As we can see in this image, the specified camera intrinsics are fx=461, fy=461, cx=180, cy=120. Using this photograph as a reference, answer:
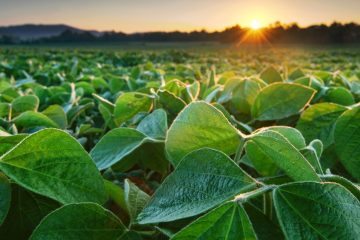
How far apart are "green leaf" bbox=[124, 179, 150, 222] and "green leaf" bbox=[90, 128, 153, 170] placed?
5.8 inches

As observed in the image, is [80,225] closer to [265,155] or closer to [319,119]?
[265,155]

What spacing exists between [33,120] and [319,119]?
1.80ft

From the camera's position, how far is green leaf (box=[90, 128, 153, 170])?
0.70 m

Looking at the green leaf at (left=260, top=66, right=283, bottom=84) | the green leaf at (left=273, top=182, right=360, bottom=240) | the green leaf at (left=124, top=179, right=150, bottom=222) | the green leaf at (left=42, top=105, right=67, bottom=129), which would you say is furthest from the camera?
the green leaf at (left=260, top=66, right=283, bottom=84)

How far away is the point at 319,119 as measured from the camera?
0.88 m

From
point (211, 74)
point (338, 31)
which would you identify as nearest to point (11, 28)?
point (338, 31)

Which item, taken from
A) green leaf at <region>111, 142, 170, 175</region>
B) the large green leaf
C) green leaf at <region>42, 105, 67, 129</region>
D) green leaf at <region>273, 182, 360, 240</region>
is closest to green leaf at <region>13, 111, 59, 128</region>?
green leaf at <region>42, 105, 67, 129</region>

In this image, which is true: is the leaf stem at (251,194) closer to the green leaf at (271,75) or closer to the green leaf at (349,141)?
the green leaf at (349,141)

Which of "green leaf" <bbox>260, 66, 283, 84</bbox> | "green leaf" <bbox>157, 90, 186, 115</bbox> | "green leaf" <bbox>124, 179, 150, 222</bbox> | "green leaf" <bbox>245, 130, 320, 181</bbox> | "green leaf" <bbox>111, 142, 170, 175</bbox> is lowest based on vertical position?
"green leaf" <bbox>111, 142, 170, 175</bbox>

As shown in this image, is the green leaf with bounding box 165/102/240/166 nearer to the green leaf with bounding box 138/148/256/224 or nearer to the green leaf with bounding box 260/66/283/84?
the green leaf with bounding box 138/148/256/224

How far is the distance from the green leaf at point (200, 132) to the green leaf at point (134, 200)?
65 mm

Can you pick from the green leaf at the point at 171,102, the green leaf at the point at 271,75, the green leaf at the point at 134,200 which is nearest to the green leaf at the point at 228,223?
the green leaf at the point at 134,200

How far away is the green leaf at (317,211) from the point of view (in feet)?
1.36

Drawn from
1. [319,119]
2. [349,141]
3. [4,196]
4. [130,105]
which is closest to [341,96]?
[319,119]
